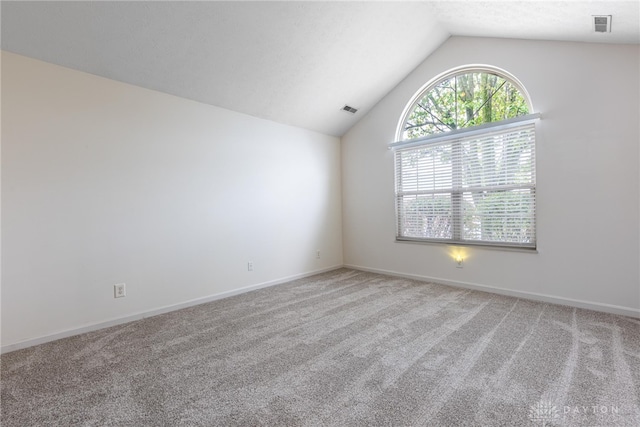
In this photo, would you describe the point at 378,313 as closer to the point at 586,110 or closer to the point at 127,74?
the point at 586,110

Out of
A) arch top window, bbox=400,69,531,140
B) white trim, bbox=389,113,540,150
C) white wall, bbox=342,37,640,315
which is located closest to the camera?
white wall, bbox=342,37,640,315

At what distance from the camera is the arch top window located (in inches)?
138

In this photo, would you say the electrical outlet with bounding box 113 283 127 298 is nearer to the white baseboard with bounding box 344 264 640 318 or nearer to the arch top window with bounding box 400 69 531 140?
the white baseboard with bounding box 344 264 640 318

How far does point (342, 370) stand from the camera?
1923mm

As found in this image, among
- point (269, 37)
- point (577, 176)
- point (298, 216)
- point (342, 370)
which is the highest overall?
point (269, 37)

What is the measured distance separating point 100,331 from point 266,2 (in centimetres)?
333

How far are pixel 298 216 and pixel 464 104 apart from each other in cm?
280

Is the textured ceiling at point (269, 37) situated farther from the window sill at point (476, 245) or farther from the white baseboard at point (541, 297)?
the white baseboard at point (541, 297)

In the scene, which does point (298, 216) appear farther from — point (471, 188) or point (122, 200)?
point (471, 188)

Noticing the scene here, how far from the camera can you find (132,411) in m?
1.58

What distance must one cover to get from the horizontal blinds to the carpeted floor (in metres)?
0.98
